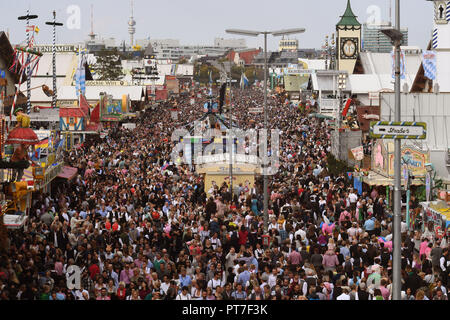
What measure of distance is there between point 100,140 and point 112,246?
32594 millimetres

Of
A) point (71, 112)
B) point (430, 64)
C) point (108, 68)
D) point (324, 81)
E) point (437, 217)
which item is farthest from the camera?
point (108, 68)

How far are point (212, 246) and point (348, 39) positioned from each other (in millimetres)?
87985

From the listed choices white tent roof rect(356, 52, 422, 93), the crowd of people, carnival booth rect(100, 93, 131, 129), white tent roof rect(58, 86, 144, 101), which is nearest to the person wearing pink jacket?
the crowd of people

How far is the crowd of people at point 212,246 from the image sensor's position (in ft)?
46.6

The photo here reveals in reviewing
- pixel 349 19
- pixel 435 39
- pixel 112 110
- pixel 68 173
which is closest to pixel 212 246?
pixel 68 173

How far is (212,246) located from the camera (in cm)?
1803

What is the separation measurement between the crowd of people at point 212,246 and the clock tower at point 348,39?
7152 centimetres

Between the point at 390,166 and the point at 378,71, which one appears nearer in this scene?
the point at 390,166

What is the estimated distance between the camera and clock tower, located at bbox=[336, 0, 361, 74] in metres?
101

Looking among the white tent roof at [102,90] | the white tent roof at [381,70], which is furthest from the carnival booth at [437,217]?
the white tent roof at [102,90]

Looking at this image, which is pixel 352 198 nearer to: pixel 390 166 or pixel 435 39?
pixel 390 166

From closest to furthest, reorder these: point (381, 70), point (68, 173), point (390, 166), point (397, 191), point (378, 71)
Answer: point (397, 191), point (390, 166), point (68, 173), point (378, 71), point (381, 70)

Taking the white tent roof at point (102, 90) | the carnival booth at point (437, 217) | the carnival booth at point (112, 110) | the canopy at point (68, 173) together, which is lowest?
the carnival booth at point (437, 217)

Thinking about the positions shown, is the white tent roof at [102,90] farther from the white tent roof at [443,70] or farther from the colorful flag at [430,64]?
the white tent roof at [443,70]
